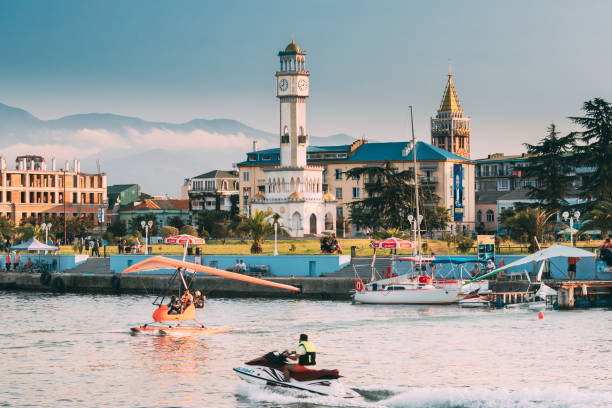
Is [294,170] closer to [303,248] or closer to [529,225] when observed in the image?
[303,248]

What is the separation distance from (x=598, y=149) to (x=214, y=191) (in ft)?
292

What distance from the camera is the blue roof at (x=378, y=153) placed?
143750mm

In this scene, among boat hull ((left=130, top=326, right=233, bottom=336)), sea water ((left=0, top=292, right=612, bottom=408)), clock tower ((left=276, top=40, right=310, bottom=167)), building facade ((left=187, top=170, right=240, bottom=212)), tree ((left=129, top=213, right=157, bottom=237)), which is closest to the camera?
sea water ((left=0, top=292, right=612, bottom=408))

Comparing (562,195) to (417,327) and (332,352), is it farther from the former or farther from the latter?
(332,352)

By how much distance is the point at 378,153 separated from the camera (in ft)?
487

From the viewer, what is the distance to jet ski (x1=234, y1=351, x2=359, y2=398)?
3162 cm

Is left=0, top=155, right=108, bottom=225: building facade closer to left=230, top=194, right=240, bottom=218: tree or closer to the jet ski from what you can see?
left=230, top=194, right=240, bottom=218: tree

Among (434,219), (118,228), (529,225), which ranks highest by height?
(118,228)

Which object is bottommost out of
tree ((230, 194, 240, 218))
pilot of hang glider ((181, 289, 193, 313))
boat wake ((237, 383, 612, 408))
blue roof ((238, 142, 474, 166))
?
boat wake ((237, 383, 612, 408))

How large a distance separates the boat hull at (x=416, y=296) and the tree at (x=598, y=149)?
1604 inches

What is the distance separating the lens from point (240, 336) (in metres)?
46.8

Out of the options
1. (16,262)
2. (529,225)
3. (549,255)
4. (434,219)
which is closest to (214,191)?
(434,219)

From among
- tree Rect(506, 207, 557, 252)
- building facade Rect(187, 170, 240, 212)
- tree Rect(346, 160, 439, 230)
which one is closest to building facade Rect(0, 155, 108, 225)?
building facade Rect(187, 170, 240, 212)

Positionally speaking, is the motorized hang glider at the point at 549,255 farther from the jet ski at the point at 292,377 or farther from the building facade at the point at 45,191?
the building facade at the point at 45,191
